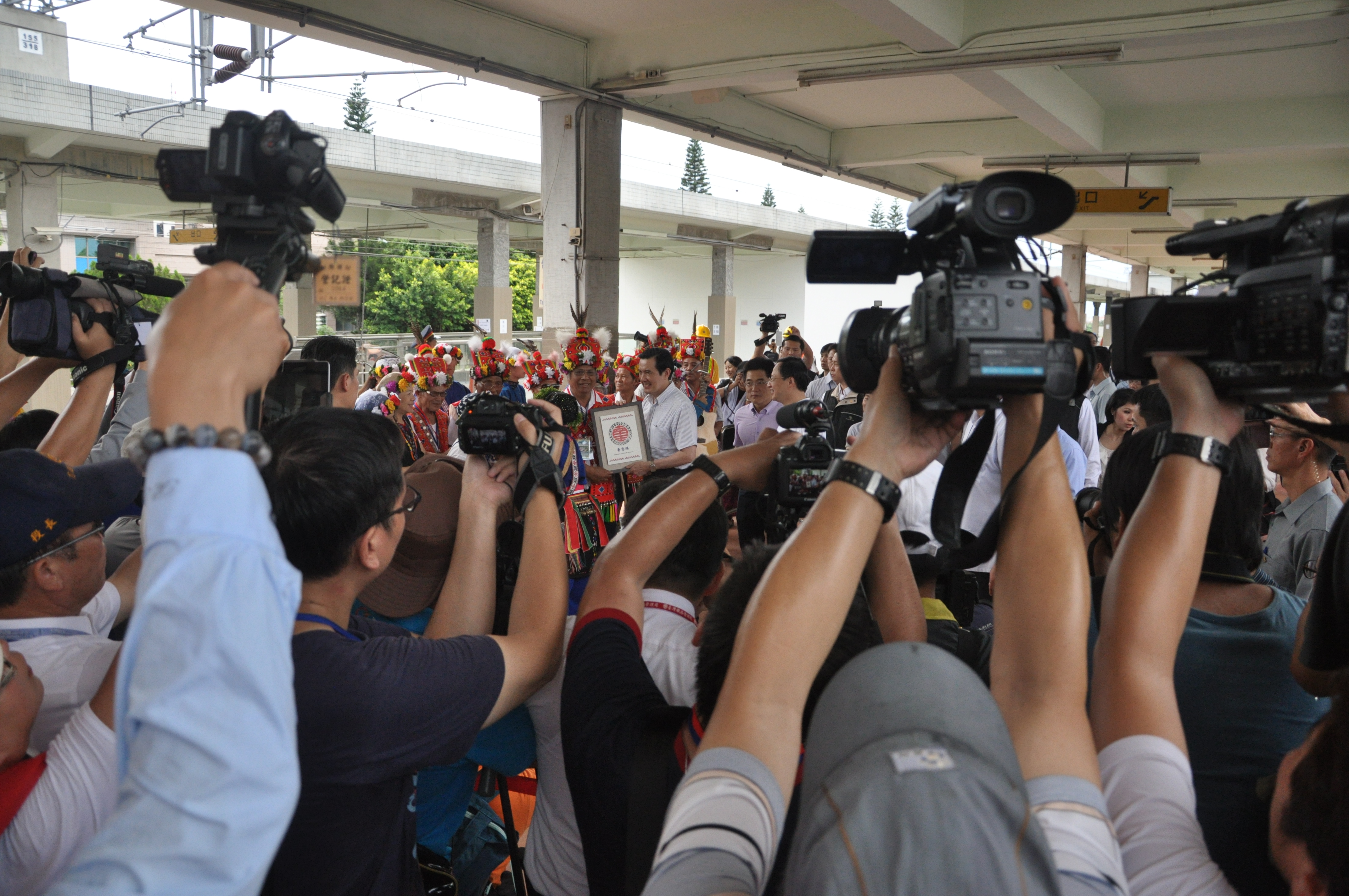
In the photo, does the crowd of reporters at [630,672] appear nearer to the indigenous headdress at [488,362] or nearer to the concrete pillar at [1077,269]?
the indigenous headdress at [488,362]

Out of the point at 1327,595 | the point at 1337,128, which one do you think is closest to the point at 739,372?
the point at 1337,128

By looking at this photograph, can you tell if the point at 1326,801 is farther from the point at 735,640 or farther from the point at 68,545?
the point at 68,545

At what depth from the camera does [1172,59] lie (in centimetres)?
848

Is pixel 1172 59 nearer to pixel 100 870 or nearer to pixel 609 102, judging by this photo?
pixel 609 102

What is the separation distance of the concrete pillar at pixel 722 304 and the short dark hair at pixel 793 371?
1744 centimetres

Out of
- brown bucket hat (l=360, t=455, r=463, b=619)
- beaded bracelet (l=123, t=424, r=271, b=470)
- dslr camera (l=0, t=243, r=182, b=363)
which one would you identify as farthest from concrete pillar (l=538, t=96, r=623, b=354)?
beaded bracelet (l=123, t=424, r=271, b=470)

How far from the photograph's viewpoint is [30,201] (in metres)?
12.6

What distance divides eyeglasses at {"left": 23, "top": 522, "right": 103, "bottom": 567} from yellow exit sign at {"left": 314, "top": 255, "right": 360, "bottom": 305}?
6016 mm

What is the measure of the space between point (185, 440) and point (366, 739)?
2.28 ft

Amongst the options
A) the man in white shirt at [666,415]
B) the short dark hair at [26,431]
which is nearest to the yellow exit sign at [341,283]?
the man in white shirt at [666,415]

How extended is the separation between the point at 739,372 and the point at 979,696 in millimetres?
10115

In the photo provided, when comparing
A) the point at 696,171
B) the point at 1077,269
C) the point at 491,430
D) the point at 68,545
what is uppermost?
the point at 696,171

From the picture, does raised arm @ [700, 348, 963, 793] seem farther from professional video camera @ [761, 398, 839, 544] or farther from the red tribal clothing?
the red tribal clothing

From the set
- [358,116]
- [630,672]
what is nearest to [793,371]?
[630,672]
